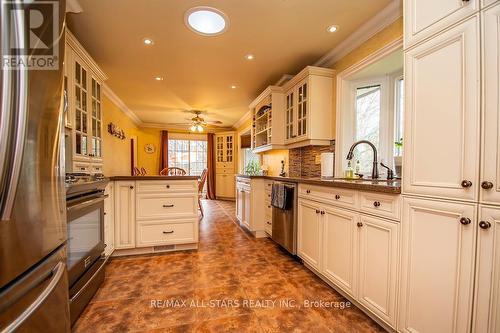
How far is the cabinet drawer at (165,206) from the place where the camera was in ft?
8.26

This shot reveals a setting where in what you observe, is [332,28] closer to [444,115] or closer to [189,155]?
[444,115]

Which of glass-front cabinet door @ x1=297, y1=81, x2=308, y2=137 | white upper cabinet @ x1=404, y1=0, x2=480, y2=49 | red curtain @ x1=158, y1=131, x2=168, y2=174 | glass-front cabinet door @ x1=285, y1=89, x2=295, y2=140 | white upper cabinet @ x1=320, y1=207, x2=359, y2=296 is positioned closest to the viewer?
white upper cabinet @ x1=404, y1=0, x2=480, y2=49

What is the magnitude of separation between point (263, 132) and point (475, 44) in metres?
3.13

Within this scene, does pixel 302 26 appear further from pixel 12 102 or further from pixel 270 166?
pixel 270 166

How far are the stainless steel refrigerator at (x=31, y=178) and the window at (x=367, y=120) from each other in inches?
102

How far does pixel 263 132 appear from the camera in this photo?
13.1ft

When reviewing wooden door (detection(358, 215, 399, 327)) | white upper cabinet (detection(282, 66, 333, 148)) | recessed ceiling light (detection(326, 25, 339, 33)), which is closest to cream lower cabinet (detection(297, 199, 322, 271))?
wooden door (detection(358, 215, 399, 327))

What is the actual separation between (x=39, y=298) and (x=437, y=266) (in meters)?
1.60

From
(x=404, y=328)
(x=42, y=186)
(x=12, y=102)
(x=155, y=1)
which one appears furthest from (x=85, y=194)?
(x=404, y=328)

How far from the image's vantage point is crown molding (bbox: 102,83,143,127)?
12.6 feet

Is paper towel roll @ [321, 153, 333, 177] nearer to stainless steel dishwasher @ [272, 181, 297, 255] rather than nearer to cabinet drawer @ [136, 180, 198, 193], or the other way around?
stainless steel dishwasher @ [272, 181, 297, 255]

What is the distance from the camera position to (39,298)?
0.63 m

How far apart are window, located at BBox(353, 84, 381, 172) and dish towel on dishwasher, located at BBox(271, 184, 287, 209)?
36.4 inches

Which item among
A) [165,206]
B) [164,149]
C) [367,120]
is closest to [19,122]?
Answer: [165,206]
